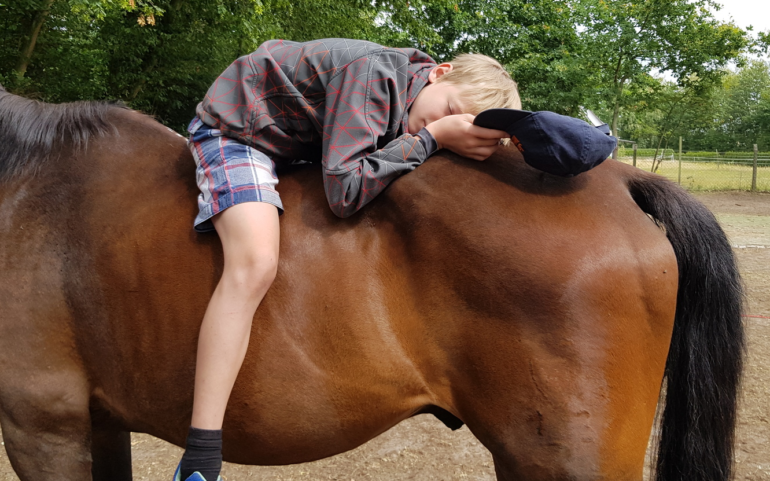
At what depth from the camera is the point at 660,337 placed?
4.62 ft

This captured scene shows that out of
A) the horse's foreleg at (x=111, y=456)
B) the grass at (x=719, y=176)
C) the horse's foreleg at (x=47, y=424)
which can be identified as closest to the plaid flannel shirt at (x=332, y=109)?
the horse's foreleg at (x=47, y=424)

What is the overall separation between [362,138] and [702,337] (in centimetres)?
121

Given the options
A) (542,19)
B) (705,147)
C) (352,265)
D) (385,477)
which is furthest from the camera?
(705,147)

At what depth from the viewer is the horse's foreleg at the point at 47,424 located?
153cm

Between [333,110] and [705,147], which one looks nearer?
[333,110]

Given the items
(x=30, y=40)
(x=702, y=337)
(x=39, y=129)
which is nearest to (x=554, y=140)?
(x=702, y=337)

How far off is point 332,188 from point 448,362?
1.95 ft

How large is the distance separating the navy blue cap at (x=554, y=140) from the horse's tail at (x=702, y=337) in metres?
0.28

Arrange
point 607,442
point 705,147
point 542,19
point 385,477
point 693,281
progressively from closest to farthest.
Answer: point 607,442 → point 693,281 → point 385,477 → point 542,19 → point 705,147

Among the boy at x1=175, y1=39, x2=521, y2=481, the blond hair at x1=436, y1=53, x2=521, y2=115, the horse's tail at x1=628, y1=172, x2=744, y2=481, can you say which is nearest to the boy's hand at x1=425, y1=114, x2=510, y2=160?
the boy at x1=175, y1=39, x2=521, y2=481

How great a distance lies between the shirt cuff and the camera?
152 centimetres

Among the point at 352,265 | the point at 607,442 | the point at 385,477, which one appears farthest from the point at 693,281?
the point at 385,477

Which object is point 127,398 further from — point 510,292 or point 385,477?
point 385,477

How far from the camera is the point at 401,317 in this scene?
1.44 metres
